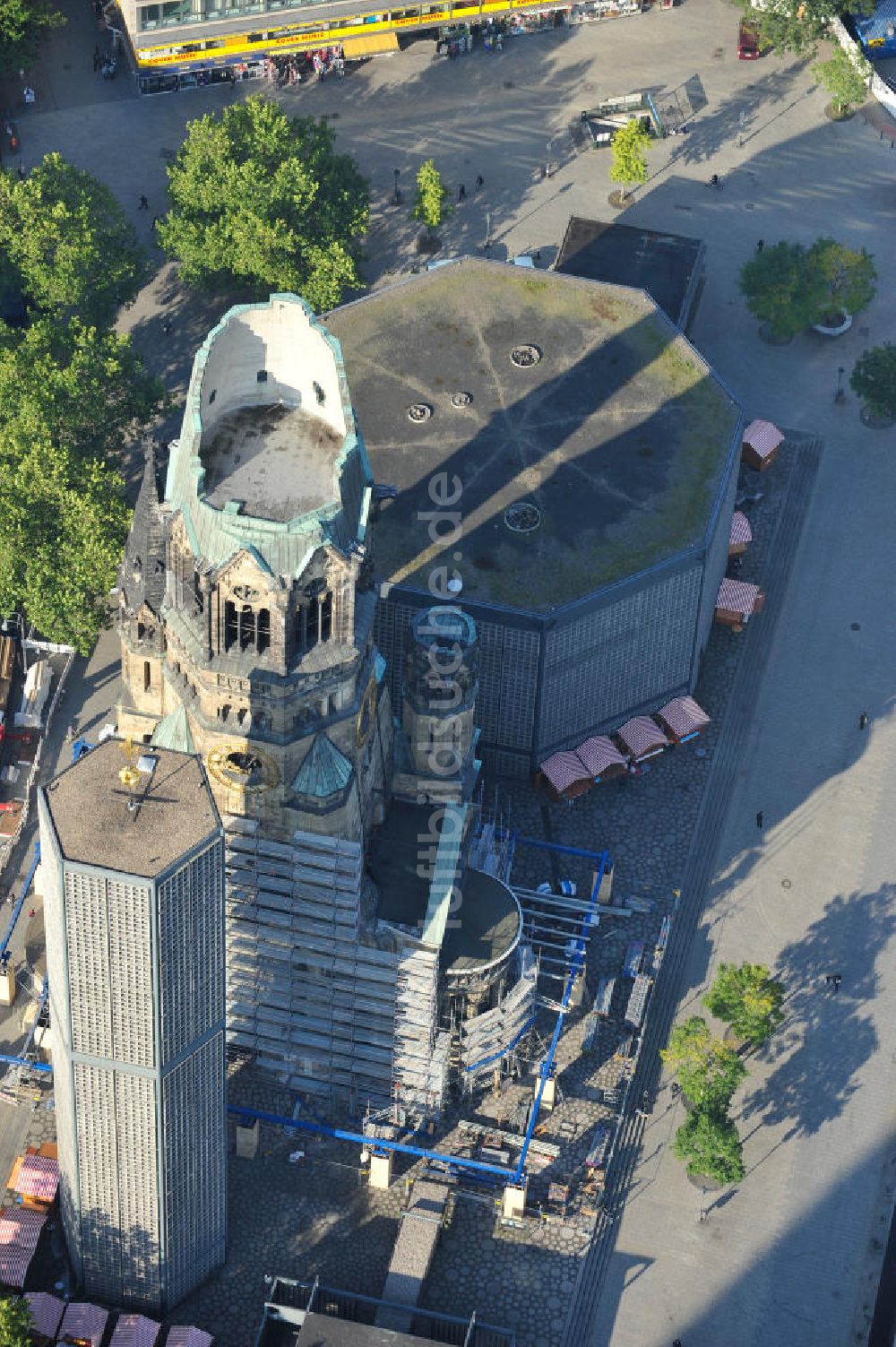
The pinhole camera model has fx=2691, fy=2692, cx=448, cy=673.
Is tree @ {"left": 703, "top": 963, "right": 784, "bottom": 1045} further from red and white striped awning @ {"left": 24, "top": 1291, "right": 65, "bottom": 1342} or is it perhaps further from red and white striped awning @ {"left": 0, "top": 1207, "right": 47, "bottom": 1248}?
red and white striped awning @ {"left": 24, "top": 1291, "right": 65, "bottom": 1342}

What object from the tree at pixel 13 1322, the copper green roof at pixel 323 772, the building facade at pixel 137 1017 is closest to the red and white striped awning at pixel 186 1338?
the building facade at pixel 137 1017

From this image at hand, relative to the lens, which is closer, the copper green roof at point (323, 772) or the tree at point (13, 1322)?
the copper green roof at point (323, 772)

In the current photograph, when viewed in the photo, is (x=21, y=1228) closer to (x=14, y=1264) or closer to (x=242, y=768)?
(x=14, y=1264)

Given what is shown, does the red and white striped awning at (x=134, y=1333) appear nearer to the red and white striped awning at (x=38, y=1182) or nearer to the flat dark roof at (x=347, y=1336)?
the flat dark roof at (x=347, y=1336)

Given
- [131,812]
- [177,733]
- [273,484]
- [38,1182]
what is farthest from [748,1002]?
[131,812]

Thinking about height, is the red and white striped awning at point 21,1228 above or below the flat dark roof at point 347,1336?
below

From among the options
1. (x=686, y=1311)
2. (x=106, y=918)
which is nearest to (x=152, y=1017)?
(x=106, y=918)

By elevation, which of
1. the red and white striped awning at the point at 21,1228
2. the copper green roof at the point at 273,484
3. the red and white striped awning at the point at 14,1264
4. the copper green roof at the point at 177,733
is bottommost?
the red and white striped awning at the point at 14,1264
